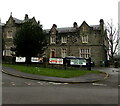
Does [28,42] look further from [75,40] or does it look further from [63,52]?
[75,40]

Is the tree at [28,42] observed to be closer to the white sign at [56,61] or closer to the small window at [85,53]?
the white sign at [56,61]

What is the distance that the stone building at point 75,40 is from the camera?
4578cm

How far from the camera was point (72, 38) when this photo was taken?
48219 millimetres

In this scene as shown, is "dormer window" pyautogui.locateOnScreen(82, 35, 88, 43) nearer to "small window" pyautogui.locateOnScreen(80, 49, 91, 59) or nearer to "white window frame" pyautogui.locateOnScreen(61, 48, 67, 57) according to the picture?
"small window" pyautogui.locateOnScreen(80, 49, 91, 59)

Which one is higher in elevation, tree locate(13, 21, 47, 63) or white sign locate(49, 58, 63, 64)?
tree locate(13, 21, 47, 63)

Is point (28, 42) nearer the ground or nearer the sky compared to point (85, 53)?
nearer the sky

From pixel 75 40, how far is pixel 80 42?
137cm

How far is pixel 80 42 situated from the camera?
4734 cm

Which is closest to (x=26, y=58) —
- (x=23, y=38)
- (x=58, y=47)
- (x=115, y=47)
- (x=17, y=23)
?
(x=23, y=38)

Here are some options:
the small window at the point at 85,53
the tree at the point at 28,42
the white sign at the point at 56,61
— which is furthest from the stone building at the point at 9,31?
the white sign at the point at 56,61

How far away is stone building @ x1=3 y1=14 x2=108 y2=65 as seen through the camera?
45781mm

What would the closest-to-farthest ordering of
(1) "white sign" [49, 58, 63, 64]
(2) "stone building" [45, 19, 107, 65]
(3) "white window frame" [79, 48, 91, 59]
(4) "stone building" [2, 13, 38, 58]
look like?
(1) "white sign" [49, 58, 63, 64] → (2) "stone building" [45, 19, 107, 65] → (3) "white window frame" [79, 48, 91, 59] → (4) "stone building" [2, 13, 38, 58]

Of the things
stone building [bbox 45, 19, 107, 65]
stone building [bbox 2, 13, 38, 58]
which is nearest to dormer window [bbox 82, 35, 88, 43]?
stone building [bbox 45, 19, 107, 65]

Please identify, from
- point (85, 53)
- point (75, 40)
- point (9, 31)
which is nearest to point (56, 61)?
point (85, 53)
